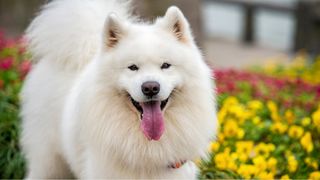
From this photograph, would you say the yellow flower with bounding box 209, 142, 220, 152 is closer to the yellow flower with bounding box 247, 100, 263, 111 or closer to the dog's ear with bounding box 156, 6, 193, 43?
the yellow flower with bounding box 247, 100, 263, 111

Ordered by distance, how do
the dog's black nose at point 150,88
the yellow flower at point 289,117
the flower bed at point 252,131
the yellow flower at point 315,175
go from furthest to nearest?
the yellow flower at point 289,117
the flower bed at point 252,131
the yellow flower at point 315,175
the dog's black nose at point 150,88

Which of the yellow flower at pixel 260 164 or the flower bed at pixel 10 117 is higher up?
the flower bed at pixel 10 117

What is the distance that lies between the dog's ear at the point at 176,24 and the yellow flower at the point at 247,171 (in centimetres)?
135

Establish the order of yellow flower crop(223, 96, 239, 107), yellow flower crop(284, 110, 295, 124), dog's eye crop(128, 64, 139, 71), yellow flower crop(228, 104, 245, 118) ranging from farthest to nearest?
yellow flower crop(223, 96, 239, 107) → yellow flower crop(284, 110, 295, 124) → yellow flower crop(228, 104, 245, 118) → dog's eye crop(128, 64, 139, 71)

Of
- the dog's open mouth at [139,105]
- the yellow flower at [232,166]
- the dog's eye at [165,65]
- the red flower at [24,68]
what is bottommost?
the yellow flower at [232,166]

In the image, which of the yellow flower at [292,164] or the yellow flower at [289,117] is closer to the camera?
the yellow flower at [292,164]

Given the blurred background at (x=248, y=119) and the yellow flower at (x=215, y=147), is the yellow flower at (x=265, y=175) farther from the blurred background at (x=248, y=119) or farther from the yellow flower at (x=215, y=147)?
the yellow flower at (x=215, y=147)

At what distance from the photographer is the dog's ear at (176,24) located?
3.72 metres

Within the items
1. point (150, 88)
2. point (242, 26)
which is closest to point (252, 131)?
point (150, 88)

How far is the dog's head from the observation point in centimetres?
346

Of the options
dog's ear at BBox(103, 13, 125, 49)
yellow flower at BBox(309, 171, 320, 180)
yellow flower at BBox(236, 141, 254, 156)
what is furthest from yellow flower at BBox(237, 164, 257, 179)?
dog's ear at BBox(103, 13, 125, 49)

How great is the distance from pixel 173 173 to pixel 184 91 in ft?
1.83

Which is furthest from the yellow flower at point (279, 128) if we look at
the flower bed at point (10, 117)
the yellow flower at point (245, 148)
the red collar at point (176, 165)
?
the flower bed at point (10, 117)

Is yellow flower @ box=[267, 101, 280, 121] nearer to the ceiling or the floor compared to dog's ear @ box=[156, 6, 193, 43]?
nearer to the floor
